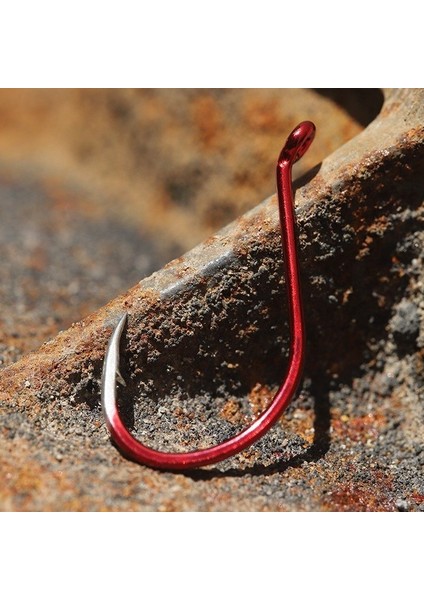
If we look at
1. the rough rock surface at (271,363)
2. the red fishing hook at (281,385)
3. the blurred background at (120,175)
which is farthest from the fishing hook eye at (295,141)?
the blurred background at (120,175)

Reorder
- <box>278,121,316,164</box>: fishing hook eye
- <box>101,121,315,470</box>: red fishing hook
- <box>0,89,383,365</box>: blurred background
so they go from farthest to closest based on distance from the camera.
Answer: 1. <box>0,89,383,365</box>: blurred background
2. <box>278,121,316,164</box>: fishing hook eye
3. <box>101,121,315,470</box>: red fishing hook

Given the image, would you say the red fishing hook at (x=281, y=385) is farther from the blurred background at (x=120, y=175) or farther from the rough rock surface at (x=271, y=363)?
the blurred background at (x=120, y=175)

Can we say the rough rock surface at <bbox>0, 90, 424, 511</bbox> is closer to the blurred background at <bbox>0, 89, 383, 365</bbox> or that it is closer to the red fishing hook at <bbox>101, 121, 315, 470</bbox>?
the red fishing hook at <bbox>101, 121, 315, 470</bbox>

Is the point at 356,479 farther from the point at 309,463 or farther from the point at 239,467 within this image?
the point at 239,467

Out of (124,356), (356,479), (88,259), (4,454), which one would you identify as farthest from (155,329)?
(88,259)

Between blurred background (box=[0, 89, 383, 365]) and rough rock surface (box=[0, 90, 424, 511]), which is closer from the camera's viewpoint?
rough rock surface (box=[0, 90, 424, 511])

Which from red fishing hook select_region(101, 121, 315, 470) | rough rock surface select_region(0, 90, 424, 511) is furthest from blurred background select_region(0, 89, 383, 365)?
red fishing hook select_region(101, 121, 315, 470)

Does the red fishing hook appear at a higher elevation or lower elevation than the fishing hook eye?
lower
